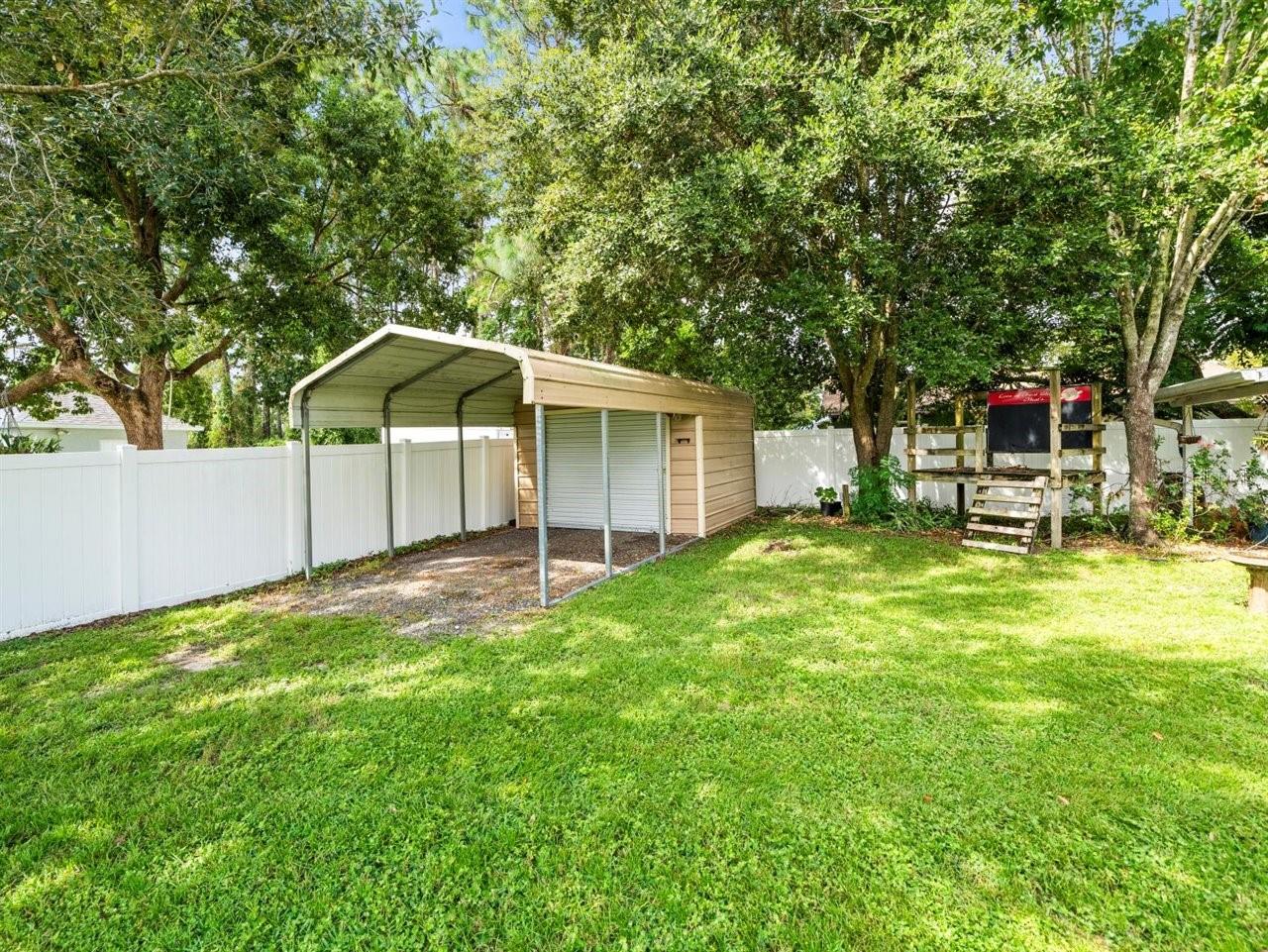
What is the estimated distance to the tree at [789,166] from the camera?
596 centimetres

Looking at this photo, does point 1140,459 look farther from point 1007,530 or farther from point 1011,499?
point 1007,530

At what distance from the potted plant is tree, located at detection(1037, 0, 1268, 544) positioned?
12.8ft

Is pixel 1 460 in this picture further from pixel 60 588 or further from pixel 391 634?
pixel 391 634

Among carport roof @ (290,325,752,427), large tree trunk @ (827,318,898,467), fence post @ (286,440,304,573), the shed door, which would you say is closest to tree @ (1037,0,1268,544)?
large tree trunk @ (827,318,898,467)

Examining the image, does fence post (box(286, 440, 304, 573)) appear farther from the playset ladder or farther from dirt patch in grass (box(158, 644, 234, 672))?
the playset ladder

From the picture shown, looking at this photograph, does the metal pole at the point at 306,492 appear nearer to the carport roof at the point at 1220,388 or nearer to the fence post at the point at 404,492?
the fence post at the point at 404,492

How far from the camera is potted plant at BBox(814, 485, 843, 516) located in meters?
9.95

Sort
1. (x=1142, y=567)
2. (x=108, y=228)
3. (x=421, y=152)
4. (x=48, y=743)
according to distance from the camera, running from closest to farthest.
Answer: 1. (x=48, y=743)
2. (x=1142, y=567)
3. (x=108, y=228)
4. (x=421, y=152)

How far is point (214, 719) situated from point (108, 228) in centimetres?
720

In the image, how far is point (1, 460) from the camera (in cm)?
430

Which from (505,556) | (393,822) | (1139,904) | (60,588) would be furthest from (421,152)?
(1139,904)

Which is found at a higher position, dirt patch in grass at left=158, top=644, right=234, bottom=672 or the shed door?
the shed door

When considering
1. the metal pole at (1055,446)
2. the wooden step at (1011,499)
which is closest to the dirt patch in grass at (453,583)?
the wooden step at (1011,499)

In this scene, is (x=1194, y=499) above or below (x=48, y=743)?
above
